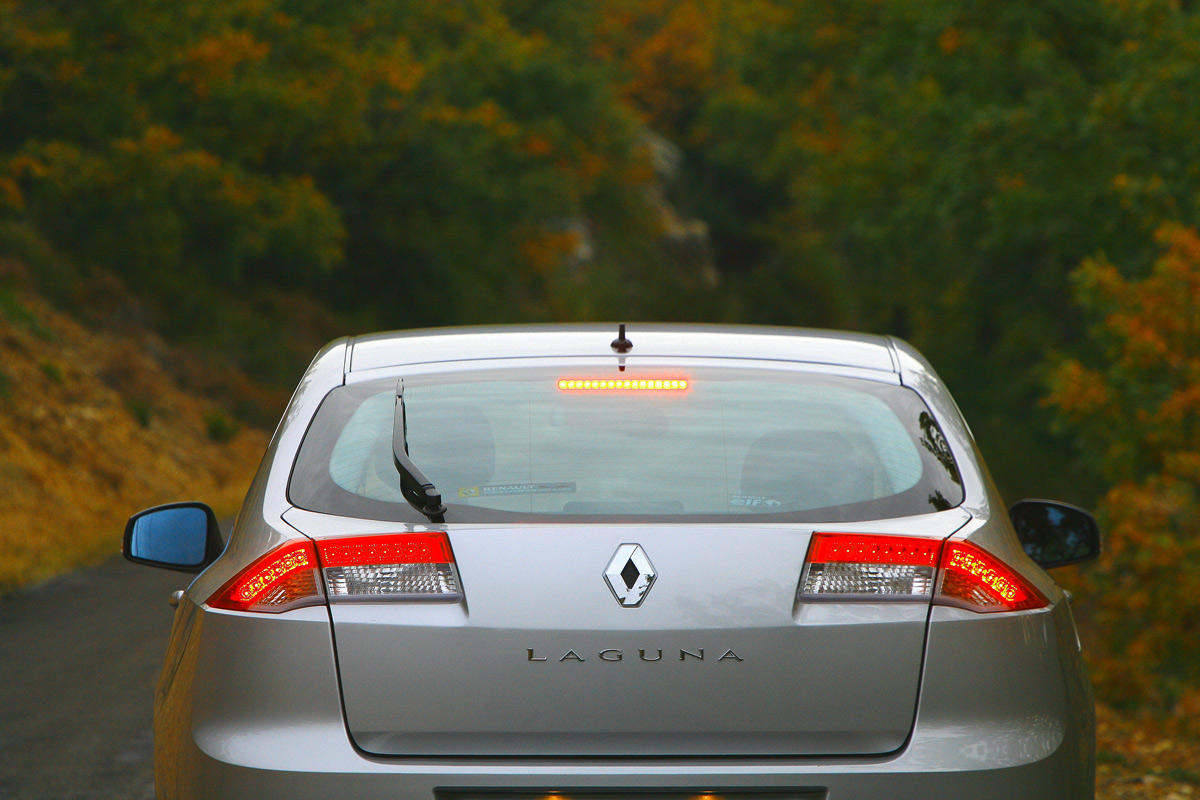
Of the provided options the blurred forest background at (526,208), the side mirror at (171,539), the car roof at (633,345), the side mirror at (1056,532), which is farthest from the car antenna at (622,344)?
the blurred forest background at (526,208)

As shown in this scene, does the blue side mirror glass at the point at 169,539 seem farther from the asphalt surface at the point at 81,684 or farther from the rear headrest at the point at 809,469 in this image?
the asphalt surface at the point at 81,684

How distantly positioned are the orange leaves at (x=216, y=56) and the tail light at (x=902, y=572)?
73.9 ft

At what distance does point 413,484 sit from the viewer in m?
2.98

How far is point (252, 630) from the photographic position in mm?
2939

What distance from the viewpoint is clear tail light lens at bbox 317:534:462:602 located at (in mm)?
2875

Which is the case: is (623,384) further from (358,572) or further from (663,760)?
(663,760)

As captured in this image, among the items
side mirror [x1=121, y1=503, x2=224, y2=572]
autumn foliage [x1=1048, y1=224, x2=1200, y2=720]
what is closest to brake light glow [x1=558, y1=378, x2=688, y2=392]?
side mirror [x1=121, y1=503, x2=224, y2=572]

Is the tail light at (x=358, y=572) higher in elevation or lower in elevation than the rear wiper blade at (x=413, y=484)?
lower

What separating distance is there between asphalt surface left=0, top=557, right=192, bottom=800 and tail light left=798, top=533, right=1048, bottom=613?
141 inches

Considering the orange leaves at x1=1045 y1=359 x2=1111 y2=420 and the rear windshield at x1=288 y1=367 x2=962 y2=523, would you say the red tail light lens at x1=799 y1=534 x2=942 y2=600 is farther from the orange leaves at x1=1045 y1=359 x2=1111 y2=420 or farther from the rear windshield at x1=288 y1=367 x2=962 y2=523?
the orange leaves at x1=1045 y1=359 x2=1111 y2=420

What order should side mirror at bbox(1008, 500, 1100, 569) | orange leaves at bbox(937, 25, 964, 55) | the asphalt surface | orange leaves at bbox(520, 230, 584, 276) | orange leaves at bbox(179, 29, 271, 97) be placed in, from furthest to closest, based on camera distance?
orange leaves at bbox(520, 230, 584, 276)
orange leaves at bbox(179, 29, 271, 97)
orange leaves at bbox(937, 25, 964, 55)
the asphalt surface
side mirror at bbox(1008, 500, 1100, 569)

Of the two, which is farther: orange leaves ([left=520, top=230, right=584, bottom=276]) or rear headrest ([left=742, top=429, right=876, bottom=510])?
orange leaves ([left=520, top=230, right=584, bottom=276])

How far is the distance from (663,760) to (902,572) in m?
0.60

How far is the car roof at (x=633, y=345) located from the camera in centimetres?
343
